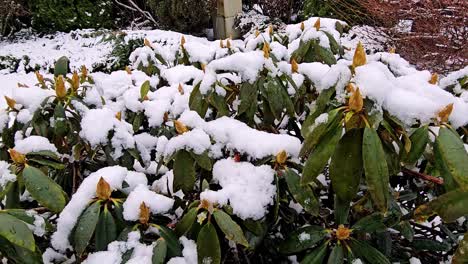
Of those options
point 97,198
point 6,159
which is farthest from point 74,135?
point 97,198

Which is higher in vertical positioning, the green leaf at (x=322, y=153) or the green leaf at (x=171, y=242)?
the green leaf at (x=322, y=153)

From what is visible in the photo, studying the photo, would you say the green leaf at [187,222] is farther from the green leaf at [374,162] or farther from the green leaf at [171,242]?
the green leaf at [374,162]

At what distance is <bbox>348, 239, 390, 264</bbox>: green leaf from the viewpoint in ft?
2.94

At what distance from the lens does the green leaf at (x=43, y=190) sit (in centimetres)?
88

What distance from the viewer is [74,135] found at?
1.23 metres

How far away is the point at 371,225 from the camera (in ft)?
3.14

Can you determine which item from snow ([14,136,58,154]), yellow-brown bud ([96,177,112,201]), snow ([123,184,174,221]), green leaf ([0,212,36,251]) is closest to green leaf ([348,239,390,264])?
snow ([123,184,174,221])

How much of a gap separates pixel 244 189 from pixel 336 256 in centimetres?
22

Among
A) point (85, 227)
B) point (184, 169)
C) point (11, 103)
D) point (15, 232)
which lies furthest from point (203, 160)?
point (11, 103)

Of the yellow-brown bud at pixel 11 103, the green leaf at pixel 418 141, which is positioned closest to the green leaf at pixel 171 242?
the green leaf at pixel 418 141

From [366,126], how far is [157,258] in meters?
0.45

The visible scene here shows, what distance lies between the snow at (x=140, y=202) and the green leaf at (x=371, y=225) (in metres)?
0.40

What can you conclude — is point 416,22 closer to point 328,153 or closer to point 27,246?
point 328,153

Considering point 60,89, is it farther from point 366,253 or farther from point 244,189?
point 366,253
